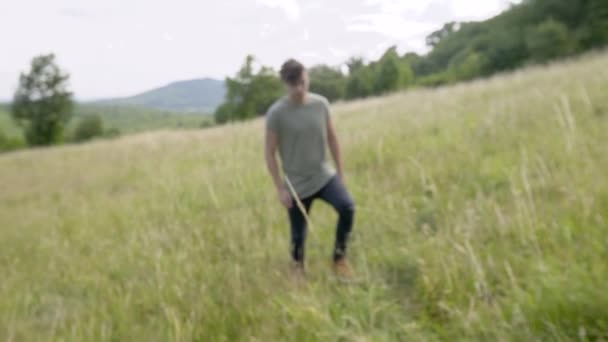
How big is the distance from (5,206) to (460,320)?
9326 millimetres

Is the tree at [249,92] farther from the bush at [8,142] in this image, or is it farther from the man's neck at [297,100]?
the man's neck at [297,100]

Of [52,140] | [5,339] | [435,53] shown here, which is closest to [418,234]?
[5,339]

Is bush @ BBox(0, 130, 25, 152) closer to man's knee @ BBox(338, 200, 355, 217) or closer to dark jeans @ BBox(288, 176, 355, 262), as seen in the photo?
dark jeans @ BBox(288, 176, 355, 262)

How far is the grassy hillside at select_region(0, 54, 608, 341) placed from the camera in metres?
2.25

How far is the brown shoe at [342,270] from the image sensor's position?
122 inches

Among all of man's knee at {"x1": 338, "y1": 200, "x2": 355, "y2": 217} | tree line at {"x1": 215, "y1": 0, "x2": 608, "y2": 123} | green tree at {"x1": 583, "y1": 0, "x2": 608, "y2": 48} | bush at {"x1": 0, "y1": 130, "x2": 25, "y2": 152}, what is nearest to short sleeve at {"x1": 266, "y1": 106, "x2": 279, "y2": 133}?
man's knee at {"x1": 338, "y1": 200, "x2": 355, "y2": 217}

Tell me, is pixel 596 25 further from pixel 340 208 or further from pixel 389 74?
pixel 340 208

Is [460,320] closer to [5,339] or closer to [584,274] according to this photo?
[584,274]

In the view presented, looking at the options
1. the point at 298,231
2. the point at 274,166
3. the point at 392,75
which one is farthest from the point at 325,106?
the point at 392,75

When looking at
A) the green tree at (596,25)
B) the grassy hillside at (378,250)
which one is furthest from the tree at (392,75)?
the grassy hillside at (378,250)

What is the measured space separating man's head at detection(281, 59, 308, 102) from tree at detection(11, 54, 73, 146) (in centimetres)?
3539

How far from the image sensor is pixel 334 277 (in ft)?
10.0

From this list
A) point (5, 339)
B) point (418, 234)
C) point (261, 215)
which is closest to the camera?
point (5, 339)

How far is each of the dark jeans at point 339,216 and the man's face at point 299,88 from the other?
2.18 feet
